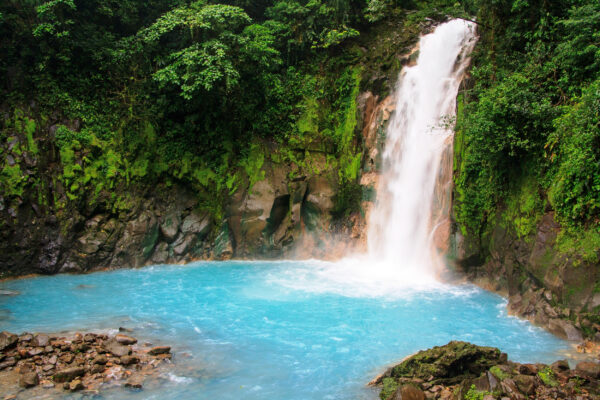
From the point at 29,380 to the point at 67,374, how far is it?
1.71 ft

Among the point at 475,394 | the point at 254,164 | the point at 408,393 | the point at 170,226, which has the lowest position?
the point at 408,393

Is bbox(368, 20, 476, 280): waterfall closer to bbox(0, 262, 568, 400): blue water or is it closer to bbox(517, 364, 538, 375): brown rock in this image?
bbox(0, 262, 568, 400): blue water

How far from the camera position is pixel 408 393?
18.7 feet

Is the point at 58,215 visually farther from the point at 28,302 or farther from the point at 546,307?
the point at 546,307

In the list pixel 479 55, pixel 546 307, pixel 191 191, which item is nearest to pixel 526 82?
pixel 479 55

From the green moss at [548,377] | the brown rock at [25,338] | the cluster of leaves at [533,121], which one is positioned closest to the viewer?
the green moss at [548,377]

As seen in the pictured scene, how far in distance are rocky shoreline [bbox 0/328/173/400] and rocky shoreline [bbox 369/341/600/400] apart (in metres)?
3.98

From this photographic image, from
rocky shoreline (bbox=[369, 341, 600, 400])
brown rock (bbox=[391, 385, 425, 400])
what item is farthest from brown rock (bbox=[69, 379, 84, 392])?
brown rock (bbox=[391, 385, 425, 400])

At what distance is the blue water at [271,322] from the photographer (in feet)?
22.8

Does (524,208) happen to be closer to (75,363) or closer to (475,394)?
(475,394)

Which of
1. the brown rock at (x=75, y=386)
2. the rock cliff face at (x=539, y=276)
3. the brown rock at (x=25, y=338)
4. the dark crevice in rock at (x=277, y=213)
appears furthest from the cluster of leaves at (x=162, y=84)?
the brown rock at (x=75, y=386)

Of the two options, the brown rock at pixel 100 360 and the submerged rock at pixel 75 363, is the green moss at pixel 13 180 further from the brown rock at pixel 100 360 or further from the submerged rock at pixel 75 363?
the brown rock at pixel 100 360

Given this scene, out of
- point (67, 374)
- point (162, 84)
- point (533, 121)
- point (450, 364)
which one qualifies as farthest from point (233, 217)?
point (450, 364)

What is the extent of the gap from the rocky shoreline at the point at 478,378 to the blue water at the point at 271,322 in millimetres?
707
